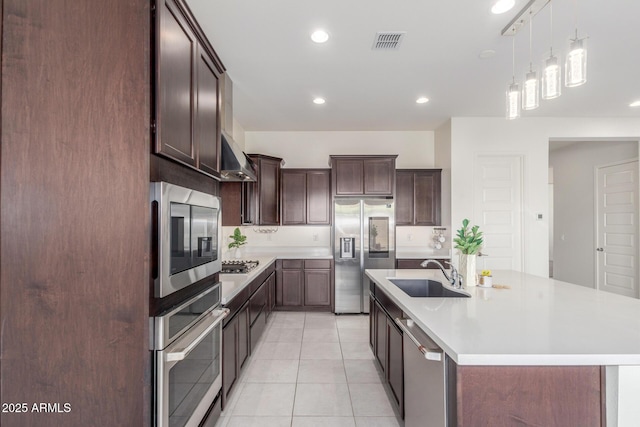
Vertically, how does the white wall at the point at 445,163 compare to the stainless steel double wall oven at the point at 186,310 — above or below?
Answer: above

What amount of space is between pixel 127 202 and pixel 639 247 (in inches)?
259

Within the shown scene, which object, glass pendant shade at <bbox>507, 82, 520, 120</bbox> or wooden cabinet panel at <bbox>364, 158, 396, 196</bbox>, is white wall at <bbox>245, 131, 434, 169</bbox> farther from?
glass pendant shade at <bbox>507, 82, 520, 120</bbox>

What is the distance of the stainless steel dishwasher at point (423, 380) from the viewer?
120 centimetres

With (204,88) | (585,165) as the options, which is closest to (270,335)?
(204,88)

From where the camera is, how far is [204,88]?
6.21ft

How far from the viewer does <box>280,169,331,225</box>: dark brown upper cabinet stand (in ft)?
15.5

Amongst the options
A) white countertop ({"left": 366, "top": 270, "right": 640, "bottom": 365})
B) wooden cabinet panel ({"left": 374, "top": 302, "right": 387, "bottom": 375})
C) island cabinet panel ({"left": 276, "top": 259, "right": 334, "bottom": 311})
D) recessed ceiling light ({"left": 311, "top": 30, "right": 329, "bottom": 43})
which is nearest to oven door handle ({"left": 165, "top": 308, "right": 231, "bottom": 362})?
white countertop ({"left": 366, "top": 270, "right": 640, "bottom": 365})

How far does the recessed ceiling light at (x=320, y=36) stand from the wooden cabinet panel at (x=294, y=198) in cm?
245

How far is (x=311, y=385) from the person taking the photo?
2461 millimetres

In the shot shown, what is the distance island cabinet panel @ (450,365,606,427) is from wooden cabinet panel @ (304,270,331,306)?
345cm

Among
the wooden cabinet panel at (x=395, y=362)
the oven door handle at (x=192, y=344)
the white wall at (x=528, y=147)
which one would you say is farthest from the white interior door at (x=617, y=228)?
the oven door handle at (x=192, y=344)

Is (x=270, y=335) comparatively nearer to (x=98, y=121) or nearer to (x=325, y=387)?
(x=325, y=387)

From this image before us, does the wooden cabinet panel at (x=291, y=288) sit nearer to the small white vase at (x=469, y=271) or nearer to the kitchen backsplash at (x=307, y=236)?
the kitchen backsplash at (x=307, y=236)

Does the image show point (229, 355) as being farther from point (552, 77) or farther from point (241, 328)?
point (552, 77)
